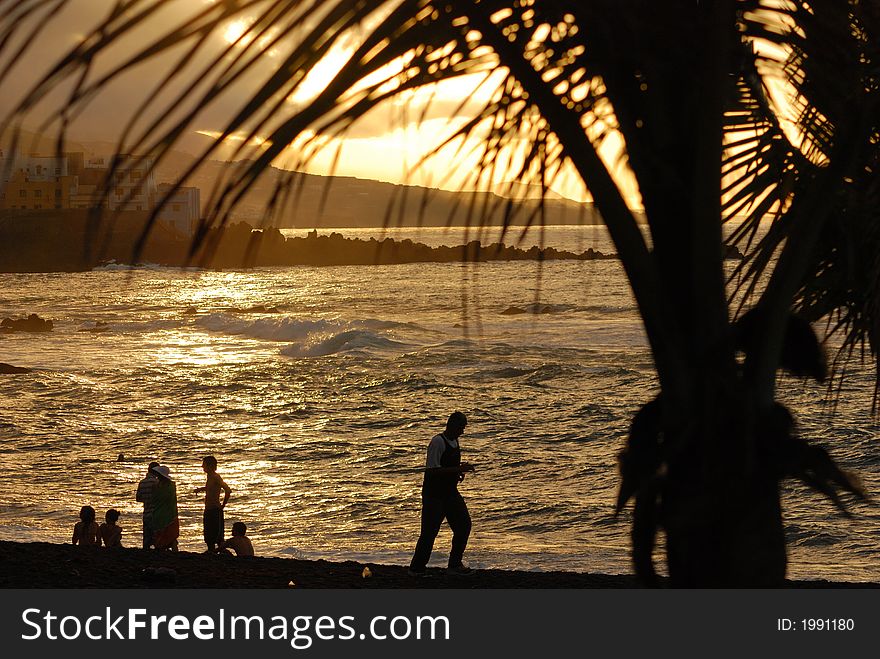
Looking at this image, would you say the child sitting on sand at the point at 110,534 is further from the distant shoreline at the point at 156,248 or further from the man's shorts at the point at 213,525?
the distant shoreline at the point at 156,248

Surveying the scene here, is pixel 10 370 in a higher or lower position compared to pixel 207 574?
lower

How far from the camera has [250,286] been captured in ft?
413

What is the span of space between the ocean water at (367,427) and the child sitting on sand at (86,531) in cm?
Result: 367

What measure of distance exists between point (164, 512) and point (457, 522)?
3.63 metres

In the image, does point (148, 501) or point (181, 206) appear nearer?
point (148, 501)

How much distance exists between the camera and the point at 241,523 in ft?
39.9

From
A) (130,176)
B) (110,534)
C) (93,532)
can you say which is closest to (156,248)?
(110,534)

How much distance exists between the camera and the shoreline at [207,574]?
890 cm

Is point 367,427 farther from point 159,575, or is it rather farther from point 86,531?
point 159,575

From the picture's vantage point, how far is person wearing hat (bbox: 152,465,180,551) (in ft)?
38.5

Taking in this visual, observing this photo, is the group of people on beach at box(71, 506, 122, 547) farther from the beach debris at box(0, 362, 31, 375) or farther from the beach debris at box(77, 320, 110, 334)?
the beach debris at box(77, 320, 110, 334)

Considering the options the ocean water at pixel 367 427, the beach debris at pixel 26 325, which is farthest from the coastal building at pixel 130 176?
the beach debris at pixel 26 325

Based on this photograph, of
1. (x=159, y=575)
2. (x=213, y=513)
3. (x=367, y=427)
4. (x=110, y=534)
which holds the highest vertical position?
(x=159, y=575)

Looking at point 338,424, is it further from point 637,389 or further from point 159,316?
point 159,316
